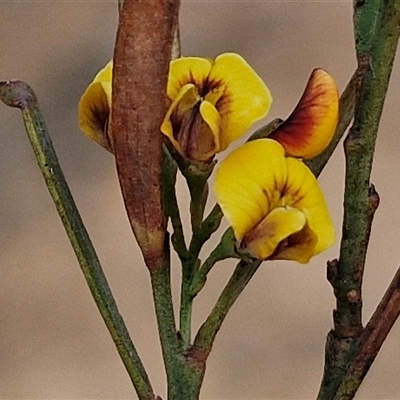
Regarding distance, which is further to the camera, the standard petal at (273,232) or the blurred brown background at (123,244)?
the blurred brown background at (123,244)

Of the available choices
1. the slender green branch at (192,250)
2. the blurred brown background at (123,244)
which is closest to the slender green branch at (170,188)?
the slender green branch at (192,250)

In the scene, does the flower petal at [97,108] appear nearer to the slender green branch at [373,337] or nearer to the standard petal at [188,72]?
the standard petal at [188,72]

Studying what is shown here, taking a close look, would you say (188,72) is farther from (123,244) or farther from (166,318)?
(123,244)

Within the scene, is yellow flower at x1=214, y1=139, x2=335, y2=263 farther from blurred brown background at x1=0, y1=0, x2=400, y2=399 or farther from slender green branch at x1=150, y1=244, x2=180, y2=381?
blurred brown background at x1=0, y1=0, x2=400, y2=399

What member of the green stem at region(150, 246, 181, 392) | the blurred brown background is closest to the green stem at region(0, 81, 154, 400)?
the green stem at region(150, 246, 181, 392)

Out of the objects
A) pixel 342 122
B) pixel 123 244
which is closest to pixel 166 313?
pixel 342 122

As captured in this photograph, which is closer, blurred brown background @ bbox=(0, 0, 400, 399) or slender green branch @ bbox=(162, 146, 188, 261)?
slender green branch @ bbox=(162, 146, 188, 261)
